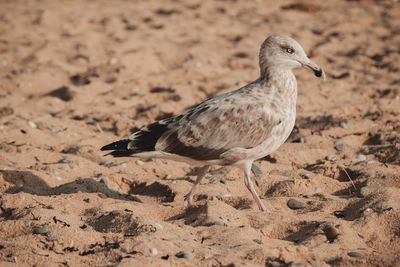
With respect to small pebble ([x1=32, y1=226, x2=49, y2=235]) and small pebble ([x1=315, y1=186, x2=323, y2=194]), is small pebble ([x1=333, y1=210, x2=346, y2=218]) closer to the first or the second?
small pebble ([x1=315, y1=186, x2=323, y2=194])

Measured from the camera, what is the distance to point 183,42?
10.0m

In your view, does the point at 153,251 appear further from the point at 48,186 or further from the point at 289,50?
the point at 289,50

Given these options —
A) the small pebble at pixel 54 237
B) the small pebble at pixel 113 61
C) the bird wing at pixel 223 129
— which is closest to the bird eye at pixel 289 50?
the bird wing at pixel 223 129

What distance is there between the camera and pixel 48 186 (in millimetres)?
5238

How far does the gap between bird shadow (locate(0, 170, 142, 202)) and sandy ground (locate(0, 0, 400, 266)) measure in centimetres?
2

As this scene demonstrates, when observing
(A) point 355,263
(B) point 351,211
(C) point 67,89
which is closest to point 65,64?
(C) point 67,89

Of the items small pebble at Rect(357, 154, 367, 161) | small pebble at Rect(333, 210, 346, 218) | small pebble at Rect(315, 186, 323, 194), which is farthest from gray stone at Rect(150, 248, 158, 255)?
small pebble at Rect(357, 154, 367, 161)

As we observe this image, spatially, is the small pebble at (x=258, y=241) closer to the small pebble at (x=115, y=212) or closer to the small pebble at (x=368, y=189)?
the small pebble at (x=115, y=212)

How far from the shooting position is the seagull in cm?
488

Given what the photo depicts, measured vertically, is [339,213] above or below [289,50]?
below

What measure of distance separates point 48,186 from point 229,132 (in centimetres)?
192

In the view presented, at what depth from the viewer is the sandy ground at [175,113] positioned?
3.96m

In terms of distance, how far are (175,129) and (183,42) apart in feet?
17.3

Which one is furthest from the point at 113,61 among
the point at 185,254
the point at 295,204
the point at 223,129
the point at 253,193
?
the point at 185,254
